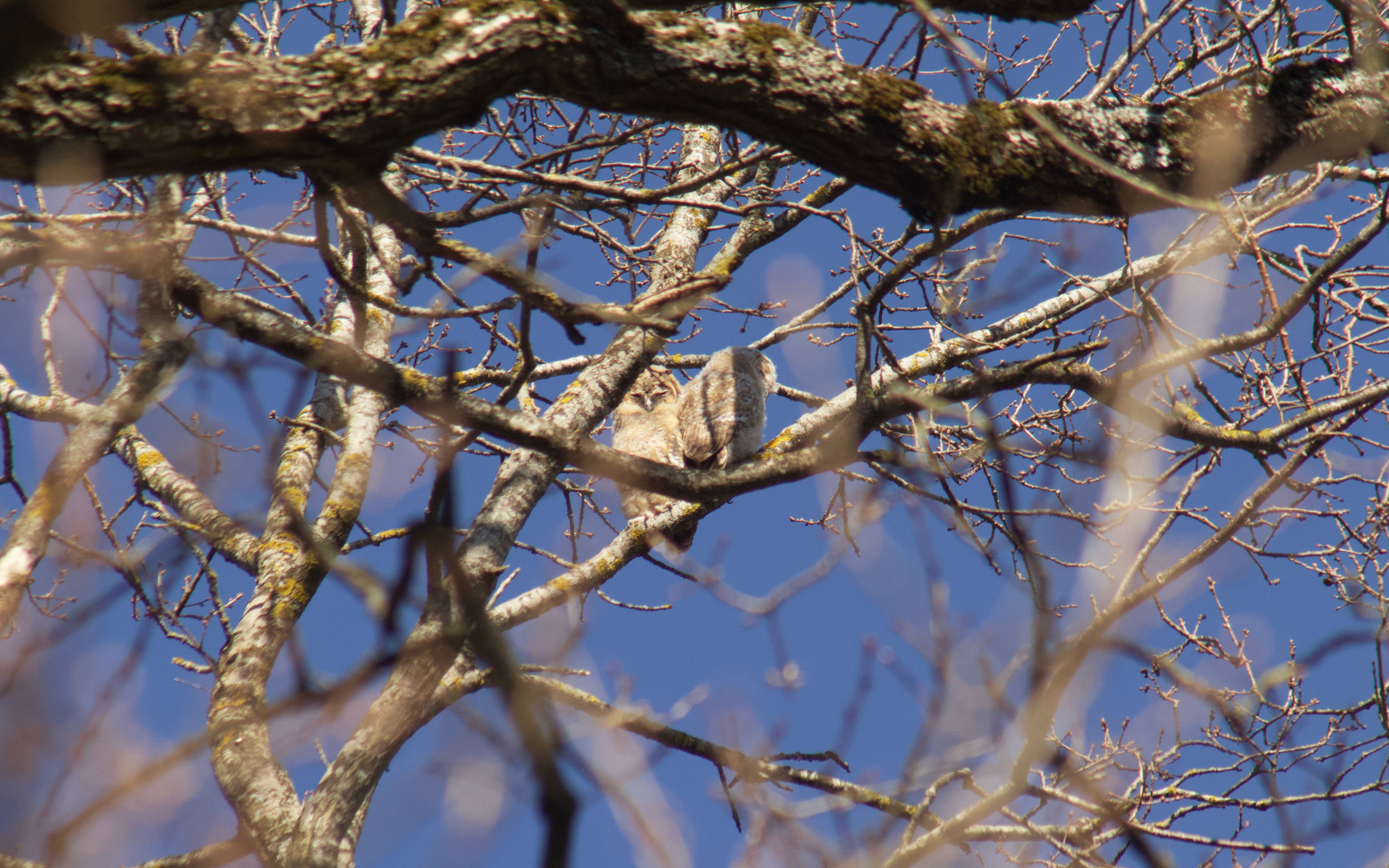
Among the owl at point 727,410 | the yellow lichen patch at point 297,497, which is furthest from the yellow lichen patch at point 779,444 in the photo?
the yellow lichen patch at point 297,497

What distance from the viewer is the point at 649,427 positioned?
7016 millimetres

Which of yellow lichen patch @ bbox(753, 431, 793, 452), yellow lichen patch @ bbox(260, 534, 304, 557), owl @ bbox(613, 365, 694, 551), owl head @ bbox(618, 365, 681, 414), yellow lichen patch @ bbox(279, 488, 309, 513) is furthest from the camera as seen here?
owl head @ bbox(618, 365, 681, 414)

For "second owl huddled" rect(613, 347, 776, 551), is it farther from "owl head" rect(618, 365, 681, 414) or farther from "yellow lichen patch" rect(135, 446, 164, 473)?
"yellow lichen patch" rect(135, 446, 164, 473)

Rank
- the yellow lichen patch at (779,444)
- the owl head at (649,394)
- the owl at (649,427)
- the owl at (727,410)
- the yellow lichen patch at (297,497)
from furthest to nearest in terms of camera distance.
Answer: the owl head at (649,394) → the owl at (649,427) → the owl at (727,410) → the yellow lichen patch at (779,444) → the yellow lichen patch at (297,497)

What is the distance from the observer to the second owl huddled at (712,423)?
6215mm

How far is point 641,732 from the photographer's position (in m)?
3.87

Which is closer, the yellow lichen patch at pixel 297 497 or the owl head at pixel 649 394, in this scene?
the yellow lichen patch at pixel 297 497

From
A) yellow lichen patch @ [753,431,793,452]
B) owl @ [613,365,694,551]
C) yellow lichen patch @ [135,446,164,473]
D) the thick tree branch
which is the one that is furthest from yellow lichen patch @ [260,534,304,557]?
owl @ [613,365,694,551]

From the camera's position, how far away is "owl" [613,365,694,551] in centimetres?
671

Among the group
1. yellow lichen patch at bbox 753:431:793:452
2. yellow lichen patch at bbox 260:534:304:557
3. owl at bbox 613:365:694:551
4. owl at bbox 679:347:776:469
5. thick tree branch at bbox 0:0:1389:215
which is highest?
owl at bbox 613:365:694:551

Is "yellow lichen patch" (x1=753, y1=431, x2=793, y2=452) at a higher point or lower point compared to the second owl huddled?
lower

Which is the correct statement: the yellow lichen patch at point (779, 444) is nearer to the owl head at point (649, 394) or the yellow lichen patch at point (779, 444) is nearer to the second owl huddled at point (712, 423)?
the second owl huddled at point (712, 423)

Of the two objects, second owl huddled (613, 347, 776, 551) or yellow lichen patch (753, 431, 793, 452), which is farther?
second owl huddled (613, 347, 776, 551)

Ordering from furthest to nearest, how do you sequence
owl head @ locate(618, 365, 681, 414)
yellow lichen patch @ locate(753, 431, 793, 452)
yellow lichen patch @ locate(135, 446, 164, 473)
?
1. owl head @ locate(618, 365, 681, 414)
2. yellow lichen patch @ locate(135, 446, 164, 473)
3. yellow lichen patch @ locate(753, 431, 793, 452)
